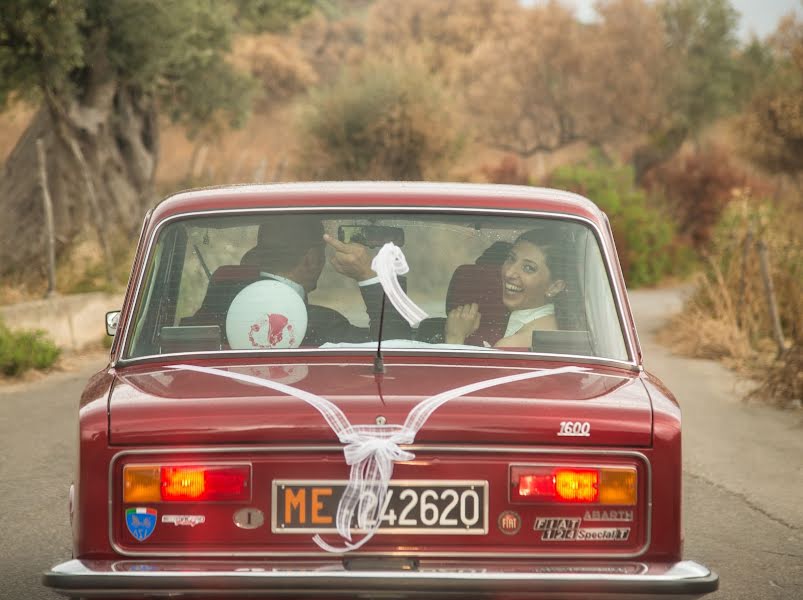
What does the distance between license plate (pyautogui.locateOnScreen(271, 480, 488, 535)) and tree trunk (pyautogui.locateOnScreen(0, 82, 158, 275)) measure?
1331 centimetres

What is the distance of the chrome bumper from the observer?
348 cm

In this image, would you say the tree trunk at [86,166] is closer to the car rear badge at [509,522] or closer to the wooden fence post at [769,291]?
the wooden fence post at [769,291]

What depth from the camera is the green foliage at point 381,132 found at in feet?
85.4

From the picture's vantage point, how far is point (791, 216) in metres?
17.7

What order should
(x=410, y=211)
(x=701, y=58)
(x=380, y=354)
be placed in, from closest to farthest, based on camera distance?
(x=380, y=354), (x=410, y=211), (x=701, y=58)

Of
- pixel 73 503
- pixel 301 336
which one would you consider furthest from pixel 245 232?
pixel 73 503

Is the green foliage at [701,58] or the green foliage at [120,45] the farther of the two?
the green foliage at [701,58]

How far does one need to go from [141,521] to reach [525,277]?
1603 mm

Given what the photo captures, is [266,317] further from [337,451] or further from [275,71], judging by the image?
[275,71]

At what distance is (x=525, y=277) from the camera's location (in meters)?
4.59

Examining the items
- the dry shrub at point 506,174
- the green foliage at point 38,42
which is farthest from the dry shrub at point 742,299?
the dry shrub at point 506,174

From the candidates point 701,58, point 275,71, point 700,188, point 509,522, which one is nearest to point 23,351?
point 509,522

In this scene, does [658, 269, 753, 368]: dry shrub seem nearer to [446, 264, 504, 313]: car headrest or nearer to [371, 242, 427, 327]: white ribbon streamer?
[446, 264, 504, 313]: car headrest

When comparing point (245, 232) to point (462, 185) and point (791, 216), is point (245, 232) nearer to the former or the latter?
point (462, 185)
